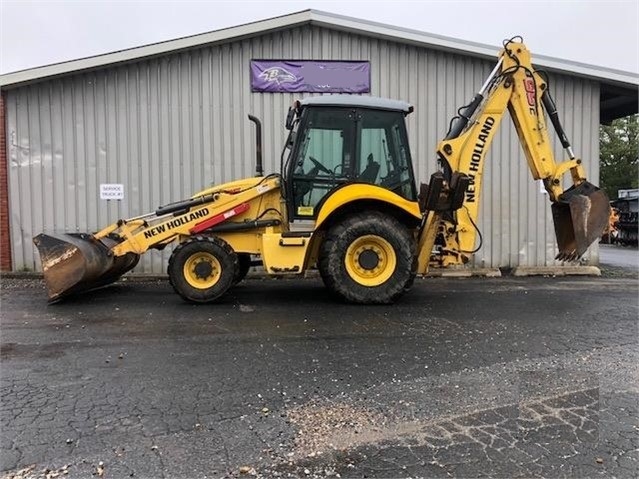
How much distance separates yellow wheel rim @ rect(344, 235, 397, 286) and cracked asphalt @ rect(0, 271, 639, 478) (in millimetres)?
474

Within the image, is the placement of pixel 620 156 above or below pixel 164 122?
above

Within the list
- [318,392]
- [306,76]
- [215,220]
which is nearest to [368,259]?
[215,220]

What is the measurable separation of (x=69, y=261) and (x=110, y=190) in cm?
403

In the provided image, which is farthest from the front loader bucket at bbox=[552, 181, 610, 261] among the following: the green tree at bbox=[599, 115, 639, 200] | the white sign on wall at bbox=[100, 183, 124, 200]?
the green tree at bbox=[599, 115, 639, 200]

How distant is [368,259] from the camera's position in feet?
25.3

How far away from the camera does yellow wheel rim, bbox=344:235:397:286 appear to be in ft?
25.2

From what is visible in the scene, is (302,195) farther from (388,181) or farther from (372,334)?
(372,334)

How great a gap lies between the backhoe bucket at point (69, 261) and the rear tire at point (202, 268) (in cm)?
114

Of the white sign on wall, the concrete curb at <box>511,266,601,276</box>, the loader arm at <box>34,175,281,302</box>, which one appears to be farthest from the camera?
the concrete curb at <box>511,266,601,276</box>

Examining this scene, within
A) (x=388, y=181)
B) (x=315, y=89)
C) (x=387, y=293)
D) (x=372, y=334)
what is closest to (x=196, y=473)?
(x=372, y=334)

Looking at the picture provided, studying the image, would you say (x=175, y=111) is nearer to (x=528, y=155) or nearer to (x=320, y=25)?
(x=320, y=25)

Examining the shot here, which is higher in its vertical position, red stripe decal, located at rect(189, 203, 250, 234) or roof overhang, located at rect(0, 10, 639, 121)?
roof overhang, located at rect(0, 10, 639, 121)

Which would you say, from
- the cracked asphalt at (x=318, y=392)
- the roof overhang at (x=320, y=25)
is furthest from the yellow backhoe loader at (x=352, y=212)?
the roof overhang at (x=320, y=25)

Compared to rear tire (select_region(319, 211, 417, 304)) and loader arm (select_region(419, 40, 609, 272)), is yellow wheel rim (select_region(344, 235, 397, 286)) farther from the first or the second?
loader arm (select_region(419, 40, 609, 272))
